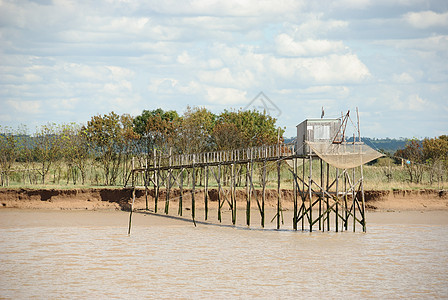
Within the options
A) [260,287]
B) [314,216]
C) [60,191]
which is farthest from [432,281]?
[60,191]

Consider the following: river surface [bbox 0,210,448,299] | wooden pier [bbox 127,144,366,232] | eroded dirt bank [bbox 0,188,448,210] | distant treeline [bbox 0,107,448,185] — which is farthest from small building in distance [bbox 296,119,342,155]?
distant treeline [bbox 0,107,448,185]

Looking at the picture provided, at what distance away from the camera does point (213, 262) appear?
22172 millimetres

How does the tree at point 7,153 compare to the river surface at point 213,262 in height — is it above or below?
above

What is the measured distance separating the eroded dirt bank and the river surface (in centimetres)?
676

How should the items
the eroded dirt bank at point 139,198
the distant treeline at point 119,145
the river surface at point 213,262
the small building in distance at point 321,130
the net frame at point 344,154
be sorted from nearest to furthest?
the river surface at point 213,262, the net frame at point 344,154, the small building in distance at point 321,130, the eroded dirt bank at point 139,198, the distant treeline at point 119,145

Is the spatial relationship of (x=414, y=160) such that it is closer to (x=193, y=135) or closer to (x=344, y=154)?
(x=193, y=135)

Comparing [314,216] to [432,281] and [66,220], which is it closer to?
[66,220]

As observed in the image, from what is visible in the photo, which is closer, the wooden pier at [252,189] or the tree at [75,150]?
the wooden pier at [252,189]

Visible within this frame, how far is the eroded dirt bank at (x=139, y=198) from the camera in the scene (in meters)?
41.4

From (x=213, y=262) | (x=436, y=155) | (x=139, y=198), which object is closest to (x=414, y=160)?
(x=436, y=155)

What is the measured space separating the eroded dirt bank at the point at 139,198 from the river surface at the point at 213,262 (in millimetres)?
6764

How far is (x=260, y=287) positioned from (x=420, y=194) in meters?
29.4

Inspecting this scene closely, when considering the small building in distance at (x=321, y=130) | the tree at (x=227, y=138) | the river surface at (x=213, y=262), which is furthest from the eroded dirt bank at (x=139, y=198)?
the small building in distance at (x=321, y=130)

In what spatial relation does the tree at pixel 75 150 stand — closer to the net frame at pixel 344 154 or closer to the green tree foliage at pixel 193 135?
the green tree foliage at pixel 193 135
